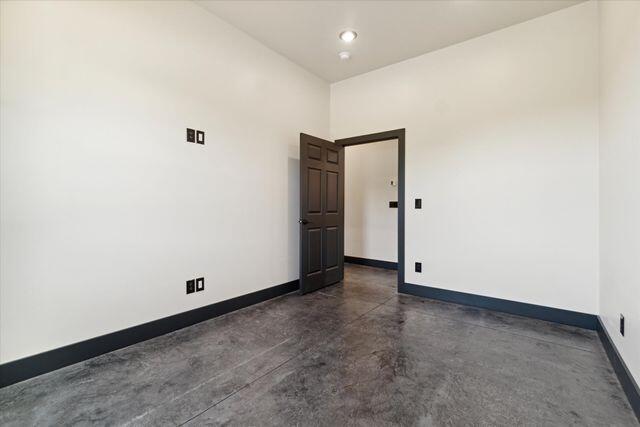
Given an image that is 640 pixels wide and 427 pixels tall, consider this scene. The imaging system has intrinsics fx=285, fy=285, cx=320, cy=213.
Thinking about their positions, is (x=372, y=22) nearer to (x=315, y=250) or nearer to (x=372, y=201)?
(x=315, y=250)

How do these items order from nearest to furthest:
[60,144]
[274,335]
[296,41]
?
[60,144] → [274,335] → [296,41]

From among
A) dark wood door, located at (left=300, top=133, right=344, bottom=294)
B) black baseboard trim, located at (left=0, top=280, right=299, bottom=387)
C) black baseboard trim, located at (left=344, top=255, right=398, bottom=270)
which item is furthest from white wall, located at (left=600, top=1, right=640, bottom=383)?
black baseboard trim, located at (left=0, top=280, right=299, bottom=387)

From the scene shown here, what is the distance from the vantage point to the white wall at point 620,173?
1549 millimetres

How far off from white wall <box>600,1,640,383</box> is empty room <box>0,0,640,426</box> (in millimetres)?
28

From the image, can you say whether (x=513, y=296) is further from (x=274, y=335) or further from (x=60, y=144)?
(x=60, y=144)

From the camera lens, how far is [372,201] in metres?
5.49

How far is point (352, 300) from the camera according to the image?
3.46 m

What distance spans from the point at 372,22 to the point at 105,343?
12.2ft

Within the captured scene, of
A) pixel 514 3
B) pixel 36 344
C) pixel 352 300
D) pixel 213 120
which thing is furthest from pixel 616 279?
pixel 36 344

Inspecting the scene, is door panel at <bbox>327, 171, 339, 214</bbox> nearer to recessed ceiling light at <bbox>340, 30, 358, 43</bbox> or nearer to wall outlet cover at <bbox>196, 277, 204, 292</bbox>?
recessed ceiling light at <bbox>340, 30, 358, 43</bbox>

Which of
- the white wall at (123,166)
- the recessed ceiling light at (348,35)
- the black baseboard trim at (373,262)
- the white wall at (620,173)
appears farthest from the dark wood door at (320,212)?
the white wall at (620,173)

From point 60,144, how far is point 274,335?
2.13 meters

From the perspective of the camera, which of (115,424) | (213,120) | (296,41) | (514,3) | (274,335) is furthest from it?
(296,41)

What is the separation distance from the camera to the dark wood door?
12.0 feet
